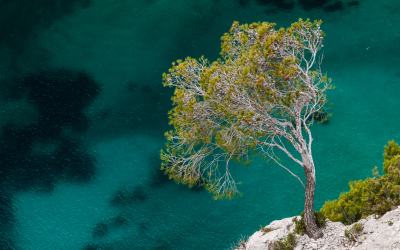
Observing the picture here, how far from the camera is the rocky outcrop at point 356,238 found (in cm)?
1044

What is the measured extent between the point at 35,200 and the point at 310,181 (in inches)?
698

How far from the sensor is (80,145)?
23.9 m

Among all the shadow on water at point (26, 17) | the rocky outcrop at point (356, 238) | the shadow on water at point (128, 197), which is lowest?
the rocky outcrop at point (356, 238)

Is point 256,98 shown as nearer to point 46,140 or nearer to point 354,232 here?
point 354,232

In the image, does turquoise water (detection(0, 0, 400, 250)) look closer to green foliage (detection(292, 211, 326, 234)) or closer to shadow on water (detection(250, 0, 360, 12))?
shadow on water (detection(250, 0, 360, 12))

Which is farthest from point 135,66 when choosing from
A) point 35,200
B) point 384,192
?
point 384,192

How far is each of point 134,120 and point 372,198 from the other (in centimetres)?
1649

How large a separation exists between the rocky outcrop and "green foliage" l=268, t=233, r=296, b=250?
0.64 ft

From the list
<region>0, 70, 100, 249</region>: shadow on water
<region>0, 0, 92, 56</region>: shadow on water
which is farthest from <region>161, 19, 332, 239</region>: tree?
<region>0, 0, 92, 56</region>: shadow on water

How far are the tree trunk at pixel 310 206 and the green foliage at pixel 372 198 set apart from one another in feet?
5.56

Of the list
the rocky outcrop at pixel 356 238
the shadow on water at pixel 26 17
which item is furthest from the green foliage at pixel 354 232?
the shadow on water at pixel 26 17

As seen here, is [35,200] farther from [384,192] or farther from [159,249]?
[384,192]

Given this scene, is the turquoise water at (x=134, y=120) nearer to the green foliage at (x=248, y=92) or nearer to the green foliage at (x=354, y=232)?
the green foliage at (x=248, y=92)

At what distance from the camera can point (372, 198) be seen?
1305 cm
